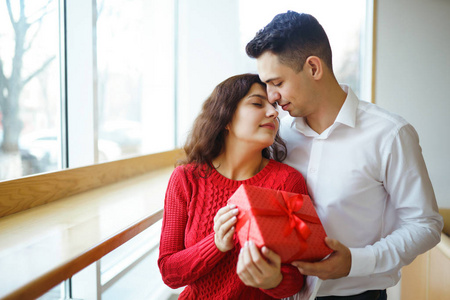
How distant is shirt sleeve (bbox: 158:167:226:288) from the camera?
3.63 ft

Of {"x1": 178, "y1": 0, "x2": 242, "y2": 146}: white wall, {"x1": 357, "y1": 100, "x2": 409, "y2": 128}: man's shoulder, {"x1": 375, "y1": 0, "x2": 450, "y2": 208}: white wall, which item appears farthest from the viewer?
{"x1": 178, "y1": 0, "x2": 242, "y2": 146}: white wall

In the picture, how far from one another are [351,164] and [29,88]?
132 cm

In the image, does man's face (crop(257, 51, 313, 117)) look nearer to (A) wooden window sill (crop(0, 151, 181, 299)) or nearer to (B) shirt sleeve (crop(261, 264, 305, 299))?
(B) shirt sleeve (crop(261, 264, 305, 299))

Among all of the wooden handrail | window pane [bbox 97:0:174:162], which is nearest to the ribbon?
the wooden handrail

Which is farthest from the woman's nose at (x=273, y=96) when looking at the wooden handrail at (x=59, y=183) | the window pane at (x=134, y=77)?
the window pane at (x=134, y=77)

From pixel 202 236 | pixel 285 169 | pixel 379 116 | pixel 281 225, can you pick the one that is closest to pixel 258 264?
pixel 281 225

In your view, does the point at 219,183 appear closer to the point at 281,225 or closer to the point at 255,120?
the point at 255,120

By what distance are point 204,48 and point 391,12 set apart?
1489mm

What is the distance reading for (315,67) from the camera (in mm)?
1306

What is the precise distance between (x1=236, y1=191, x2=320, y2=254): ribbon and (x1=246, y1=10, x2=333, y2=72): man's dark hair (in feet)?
1.75

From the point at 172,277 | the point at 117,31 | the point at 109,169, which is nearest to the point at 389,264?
the point at 172,277

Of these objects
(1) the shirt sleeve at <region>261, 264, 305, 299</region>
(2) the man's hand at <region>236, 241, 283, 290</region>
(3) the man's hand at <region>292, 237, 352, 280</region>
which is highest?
(2) the man's hand at <region>236, 241, 283, 290</region>

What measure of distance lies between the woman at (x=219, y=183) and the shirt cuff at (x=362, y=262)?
0.17 meters

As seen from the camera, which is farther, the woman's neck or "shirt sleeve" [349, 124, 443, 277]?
the woman's neck
